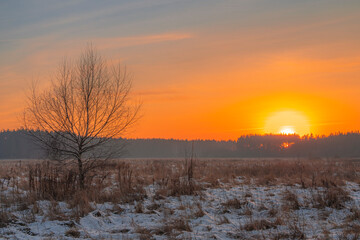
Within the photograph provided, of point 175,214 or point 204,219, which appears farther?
point 175,214

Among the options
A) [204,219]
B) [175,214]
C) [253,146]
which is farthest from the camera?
[253,146]

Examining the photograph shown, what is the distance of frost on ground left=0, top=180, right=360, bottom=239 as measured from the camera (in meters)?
5.62

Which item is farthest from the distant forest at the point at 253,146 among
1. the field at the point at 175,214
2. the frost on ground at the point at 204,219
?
the frost on ground at the point at 204,219

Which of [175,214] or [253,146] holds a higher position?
[253,146]

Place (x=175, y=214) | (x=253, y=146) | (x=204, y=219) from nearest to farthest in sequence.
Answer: (x=204, y=219) → (x=175, y=214) → (x=253, y=146)

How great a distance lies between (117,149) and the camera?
1149cm

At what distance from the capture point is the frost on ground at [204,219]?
562 cm

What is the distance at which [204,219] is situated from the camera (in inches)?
266

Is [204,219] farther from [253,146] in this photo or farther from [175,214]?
[253,146]

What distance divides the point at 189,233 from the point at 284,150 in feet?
351

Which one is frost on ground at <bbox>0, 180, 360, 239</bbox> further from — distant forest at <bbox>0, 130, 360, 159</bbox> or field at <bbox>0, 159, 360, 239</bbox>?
distant forest at <bbox>0, 130, 360, 159</bbox>

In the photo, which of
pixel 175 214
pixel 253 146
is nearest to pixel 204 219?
pixel 175 214

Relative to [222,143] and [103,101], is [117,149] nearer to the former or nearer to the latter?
[103,101]

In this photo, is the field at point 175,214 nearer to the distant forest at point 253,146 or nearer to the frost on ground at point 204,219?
the frost on ground at point 204,219
